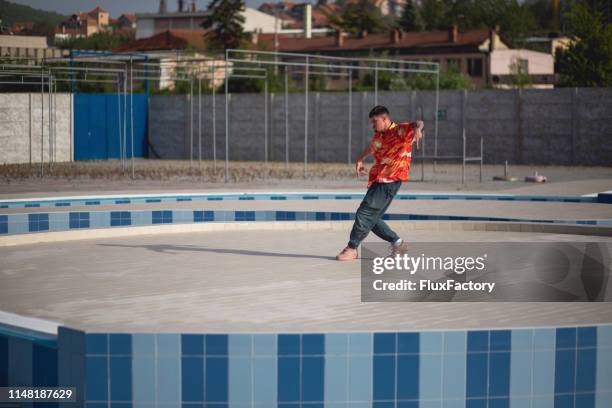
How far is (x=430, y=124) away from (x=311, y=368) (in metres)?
24.4

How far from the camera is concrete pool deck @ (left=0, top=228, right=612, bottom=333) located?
5.19 metres

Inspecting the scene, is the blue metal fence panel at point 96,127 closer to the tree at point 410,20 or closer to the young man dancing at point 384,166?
the young man dancing at point 384,166

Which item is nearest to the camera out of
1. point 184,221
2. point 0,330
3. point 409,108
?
point 0,330

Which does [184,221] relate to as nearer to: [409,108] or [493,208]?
[493,208]

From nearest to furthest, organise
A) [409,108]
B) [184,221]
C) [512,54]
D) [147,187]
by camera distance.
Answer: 1. [184,221]
2. [147,187]
3. [409,108]
4. [512,54]

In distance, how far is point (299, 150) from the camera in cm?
2994

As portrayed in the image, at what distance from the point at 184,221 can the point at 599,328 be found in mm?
7080

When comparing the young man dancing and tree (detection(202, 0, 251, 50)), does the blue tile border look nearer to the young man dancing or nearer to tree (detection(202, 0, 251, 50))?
the young man dancing

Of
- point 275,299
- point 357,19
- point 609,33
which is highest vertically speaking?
point 357,19

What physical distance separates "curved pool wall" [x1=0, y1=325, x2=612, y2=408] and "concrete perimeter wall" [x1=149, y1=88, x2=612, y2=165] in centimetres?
2257

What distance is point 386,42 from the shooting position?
67688mm

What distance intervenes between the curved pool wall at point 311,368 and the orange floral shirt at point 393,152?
345 cm

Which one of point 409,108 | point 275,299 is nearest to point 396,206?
point 275,299

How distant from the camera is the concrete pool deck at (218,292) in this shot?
519 centimetres
